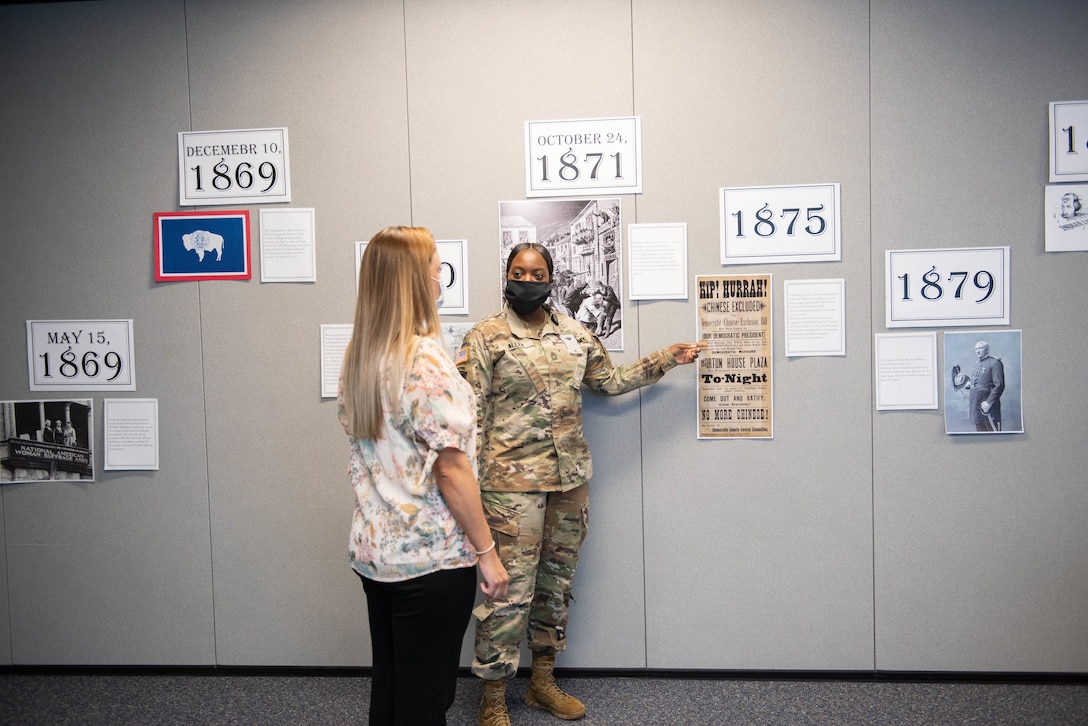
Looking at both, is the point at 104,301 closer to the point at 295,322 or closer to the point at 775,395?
the point at 295,322

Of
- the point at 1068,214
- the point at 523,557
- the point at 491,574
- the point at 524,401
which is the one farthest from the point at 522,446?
the point at 1068,214

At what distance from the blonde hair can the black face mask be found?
2.05ft

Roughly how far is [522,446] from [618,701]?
99 cm

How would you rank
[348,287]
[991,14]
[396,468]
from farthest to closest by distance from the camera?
[348,287] → [991,14] → [396,468]

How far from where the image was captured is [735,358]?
219cm

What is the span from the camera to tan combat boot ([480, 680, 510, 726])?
1.94 meters

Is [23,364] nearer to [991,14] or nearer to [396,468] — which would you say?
[396,468]

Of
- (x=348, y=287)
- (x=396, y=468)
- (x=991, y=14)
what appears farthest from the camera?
(x=348, y=287)

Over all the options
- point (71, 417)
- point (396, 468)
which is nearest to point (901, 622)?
point (396, 468)

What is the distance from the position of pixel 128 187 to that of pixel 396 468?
1.87 m

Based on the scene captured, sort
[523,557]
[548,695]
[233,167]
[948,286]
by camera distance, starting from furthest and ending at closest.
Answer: [233,167] → [948,286] → [548,695] → [523,557]

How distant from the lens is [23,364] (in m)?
2.34

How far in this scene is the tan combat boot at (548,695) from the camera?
2.00 metres

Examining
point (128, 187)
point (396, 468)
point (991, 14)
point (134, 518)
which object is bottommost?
point (134, 518)
